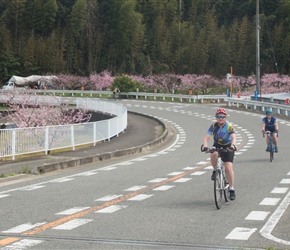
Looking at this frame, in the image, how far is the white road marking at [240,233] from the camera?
714cm

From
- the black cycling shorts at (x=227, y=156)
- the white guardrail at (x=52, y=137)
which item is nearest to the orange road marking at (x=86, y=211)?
the black cycling shorts at (x=227, y=156)

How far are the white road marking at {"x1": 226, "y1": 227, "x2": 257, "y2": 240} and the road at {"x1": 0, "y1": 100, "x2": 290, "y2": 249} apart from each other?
0.04 feet

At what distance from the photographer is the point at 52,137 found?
1978cm

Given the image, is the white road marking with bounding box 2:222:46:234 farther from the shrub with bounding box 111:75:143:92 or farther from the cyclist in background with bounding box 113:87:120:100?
the shrub with bounding box 111:75:143:92

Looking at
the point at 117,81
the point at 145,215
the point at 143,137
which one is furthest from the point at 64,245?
the point at 117,81

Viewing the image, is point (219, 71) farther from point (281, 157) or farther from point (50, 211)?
point (50, 211)

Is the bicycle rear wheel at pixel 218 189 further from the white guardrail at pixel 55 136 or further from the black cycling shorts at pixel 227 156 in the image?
the white guardrail at pixel 55 136

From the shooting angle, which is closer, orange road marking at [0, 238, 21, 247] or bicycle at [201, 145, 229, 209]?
orange road marking at [0, 238, 21, 247]

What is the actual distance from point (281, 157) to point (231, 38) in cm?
8822

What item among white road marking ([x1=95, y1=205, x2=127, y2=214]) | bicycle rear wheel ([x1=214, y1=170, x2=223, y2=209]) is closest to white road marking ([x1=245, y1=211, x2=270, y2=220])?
bicycle rear wheel ([x1=214, y1=170, x2=223, y2=209])

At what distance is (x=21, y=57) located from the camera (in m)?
99.6

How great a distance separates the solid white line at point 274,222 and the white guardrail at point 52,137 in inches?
377

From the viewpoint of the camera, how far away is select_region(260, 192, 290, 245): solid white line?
7.11 metres

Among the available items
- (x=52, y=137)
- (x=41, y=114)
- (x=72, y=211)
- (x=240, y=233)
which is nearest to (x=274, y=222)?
(x=240, y=233)
